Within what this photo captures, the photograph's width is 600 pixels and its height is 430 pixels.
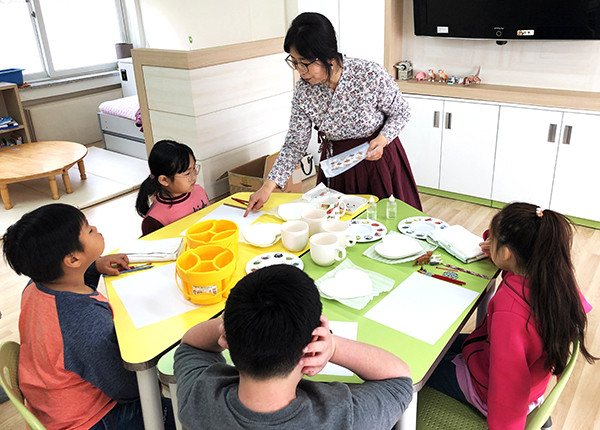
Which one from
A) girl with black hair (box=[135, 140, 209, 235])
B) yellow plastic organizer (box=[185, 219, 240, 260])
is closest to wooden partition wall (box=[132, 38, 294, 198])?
girl with black hair (box=[135, 140, 209, 235])

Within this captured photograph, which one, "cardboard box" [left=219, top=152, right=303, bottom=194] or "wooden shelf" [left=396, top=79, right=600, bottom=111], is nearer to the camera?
"cardboard box" [left=219, top=152, right=303, bottom=194]

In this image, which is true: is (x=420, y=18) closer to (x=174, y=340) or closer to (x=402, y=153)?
(x=402, y=153)

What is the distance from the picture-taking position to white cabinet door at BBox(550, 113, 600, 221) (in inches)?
126

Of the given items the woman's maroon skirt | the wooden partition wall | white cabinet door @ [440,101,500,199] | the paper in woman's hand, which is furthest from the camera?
white cabinet door @ [440,101,500,199]

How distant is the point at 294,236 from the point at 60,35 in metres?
5.51

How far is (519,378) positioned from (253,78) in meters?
2.69

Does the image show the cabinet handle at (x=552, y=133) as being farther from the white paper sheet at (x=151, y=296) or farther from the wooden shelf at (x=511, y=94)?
the white paper sheet at (x=151, y=296)

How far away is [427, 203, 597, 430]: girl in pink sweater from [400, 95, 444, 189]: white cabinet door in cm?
265

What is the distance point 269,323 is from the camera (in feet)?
2.76

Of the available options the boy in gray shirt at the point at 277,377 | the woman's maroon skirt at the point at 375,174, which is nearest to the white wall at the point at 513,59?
the woman's maroon skirt at the point at 375,174

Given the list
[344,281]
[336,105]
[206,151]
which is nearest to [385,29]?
[206,151]

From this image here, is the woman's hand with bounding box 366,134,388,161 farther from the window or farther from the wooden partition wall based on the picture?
the window

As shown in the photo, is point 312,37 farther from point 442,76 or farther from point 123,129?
point 123,129

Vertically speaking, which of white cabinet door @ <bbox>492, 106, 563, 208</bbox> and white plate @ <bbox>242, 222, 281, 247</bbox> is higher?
Result: white plate @ <bbox>242, 222, 281, 247</bbox>
